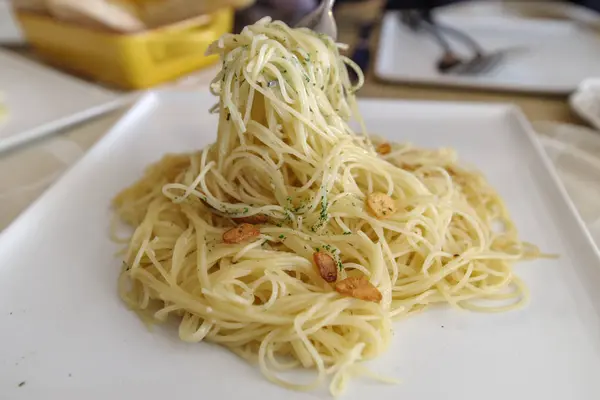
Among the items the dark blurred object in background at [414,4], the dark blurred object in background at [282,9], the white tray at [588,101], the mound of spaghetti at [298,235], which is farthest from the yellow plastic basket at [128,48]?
the white tray at [588,101]

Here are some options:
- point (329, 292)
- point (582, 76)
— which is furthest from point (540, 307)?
point (582, 76)

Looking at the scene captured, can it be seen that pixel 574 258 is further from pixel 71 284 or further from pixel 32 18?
pixel 32 18

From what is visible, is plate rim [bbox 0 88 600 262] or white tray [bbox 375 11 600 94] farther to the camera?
white tray [bbox 375 11 600 94]

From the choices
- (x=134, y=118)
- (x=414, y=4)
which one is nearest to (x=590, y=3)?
(x=414, y=4)

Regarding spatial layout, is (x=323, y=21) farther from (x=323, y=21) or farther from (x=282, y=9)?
(x=282, y=9)

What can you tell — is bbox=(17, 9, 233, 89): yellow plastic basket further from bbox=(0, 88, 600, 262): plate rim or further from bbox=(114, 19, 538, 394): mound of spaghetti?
bbox=(114, 19, 538, 394): mound of spaghetti

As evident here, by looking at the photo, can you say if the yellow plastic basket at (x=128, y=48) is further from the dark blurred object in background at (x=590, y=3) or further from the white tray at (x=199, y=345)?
the dark blurred object in background at (x=590, y=3)

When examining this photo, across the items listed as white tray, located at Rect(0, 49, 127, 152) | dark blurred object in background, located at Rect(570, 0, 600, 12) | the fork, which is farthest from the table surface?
dark blurred object in background, located at Rect(570, 0, 600, 12)
